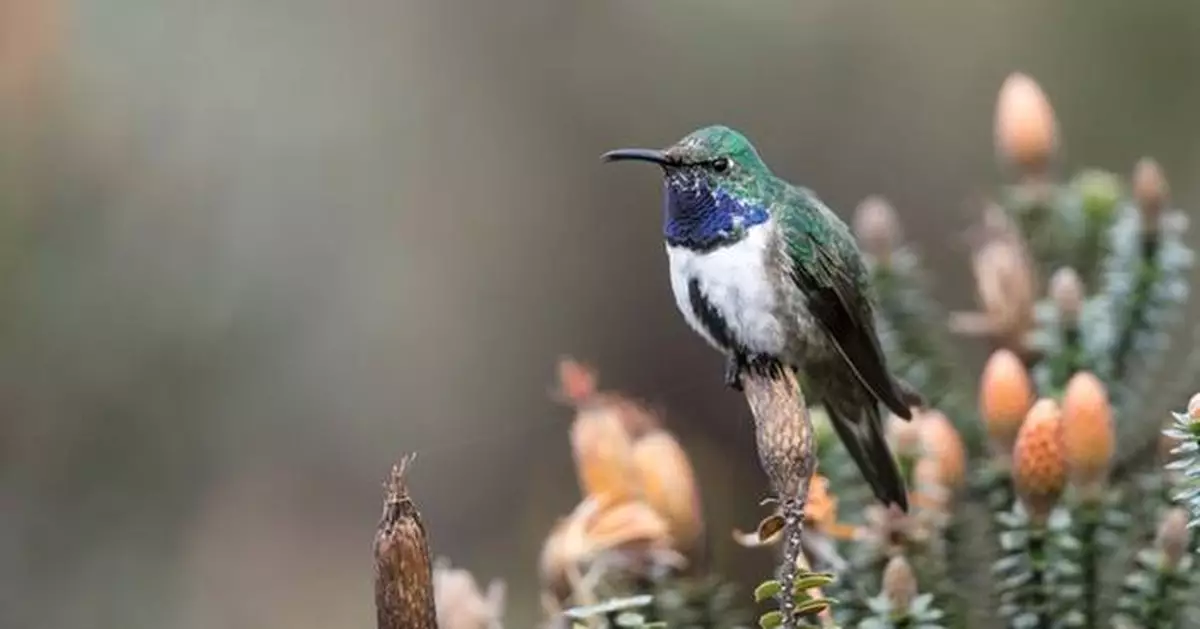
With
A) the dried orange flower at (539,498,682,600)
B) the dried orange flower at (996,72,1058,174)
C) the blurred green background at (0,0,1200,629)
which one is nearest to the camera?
the dried orange flower at (539,498,682,600)

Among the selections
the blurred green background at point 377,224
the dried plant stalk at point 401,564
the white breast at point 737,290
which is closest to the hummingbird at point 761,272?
the white breast at point 737,290

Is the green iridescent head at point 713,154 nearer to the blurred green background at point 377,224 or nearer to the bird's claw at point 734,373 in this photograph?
the bird's claw at point 734,373

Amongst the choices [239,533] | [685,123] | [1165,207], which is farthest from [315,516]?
[1165,207]

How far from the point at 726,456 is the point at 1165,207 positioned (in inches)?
52.2

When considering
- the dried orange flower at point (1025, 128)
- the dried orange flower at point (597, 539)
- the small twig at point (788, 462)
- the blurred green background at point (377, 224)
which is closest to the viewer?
the small twig at point (788, 462)

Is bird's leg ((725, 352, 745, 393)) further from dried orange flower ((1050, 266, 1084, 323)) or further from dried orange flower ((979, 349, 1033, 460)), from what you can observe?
dried orange flower ((1050, 266, 1084, 323))

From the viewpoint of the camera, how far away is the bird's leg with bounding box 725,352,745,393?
3.36 feet

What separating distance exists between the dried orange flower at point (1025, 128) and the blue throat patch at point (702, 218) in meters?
0.50

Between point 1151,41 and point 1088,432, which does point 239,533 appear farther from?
point 1088,432

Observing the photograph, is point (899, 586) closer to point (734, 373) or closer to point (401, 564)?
point (734, 373)

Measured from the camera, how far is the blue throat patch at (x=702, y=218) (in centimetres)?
103

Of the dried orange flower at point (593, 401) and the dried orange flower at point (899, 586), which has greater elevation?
the dried orange flower at point (593, 401)

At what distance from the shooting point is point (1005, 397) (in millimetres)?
1130

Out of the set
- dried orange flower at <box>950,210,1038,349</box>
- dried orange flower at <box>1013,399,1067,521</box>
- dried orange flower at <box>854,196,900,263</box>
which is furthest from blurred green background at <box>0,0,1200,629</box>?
dried orange flower at <box>1013,399,1067,521</box>
